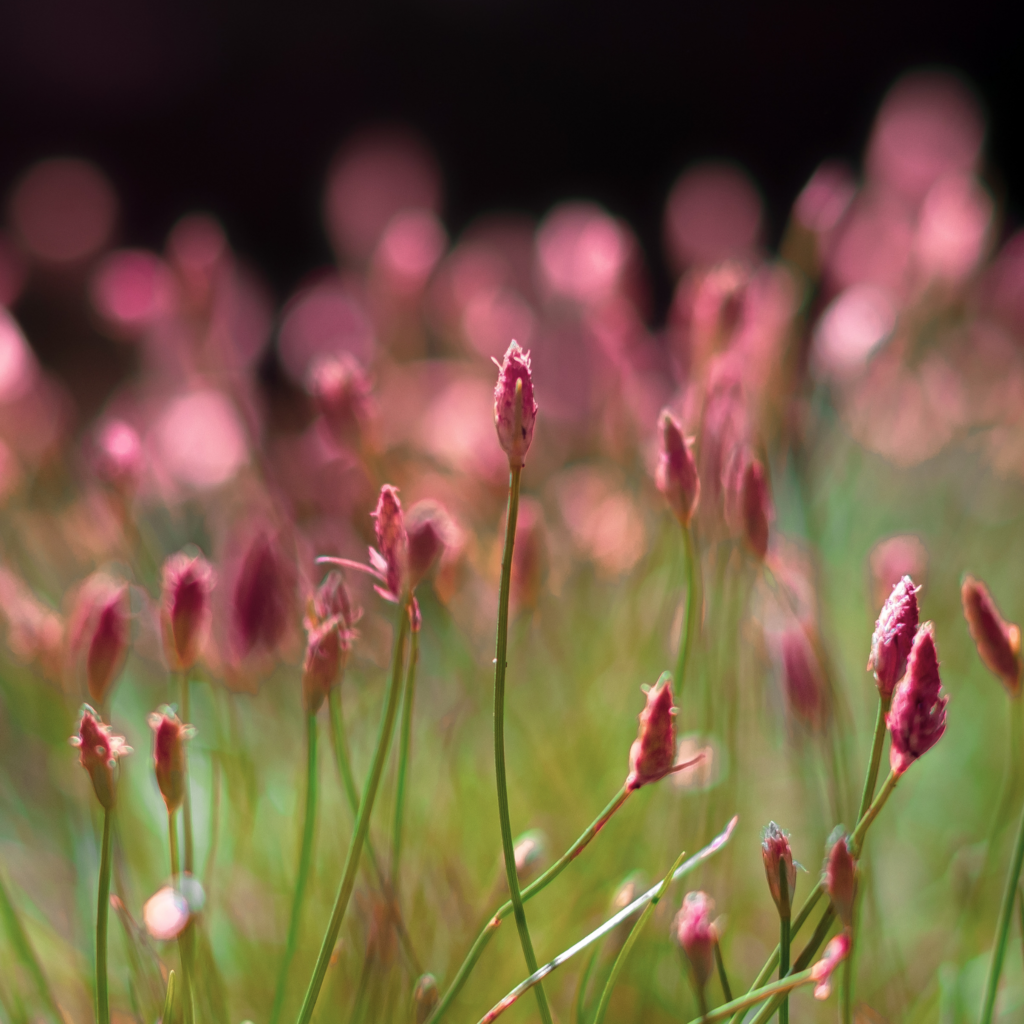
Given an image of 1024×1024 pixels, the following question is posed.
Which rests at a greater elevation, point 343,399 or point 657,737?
point 343,399

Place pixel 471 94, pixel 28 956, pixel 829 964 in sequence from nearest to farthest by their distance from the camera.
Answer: pixel 829 964 < pixel 28 956 < pixel 471 94

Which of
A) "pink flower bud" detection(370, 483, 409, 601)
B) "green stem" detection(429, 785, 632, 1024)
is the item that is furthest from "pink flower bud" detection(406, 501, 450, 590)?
"green stem" detection(429, 785, 632, 1024)

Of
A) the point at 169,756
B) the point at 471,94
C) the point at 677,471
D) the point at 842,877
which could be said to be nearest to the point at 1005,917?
the point at 842,877

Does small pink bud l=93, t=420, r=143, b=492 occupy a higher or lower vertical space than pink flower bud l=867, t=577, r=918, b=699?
higher

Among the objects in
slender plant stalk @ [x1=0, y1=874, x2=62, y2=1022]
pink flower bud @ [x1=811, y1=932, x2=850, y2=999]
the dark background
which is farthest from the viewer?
the dark background

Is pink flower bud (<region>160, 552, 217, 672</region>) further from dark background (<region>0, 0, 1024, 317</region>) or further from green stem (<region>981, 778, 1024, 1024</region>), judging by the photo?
dark background (<region>0, 0, 1024, 317</region>)

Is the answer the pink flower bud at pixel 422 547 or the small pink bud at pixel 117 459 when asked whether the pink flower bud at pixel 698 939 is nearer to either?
the pink flower bud at pixel 422 547

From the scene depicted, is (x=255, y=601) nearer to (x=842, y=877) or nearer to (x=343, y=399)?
(x=343, y=399)

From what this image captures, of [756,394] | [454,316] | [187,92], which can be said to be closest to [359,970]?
[756,394]
